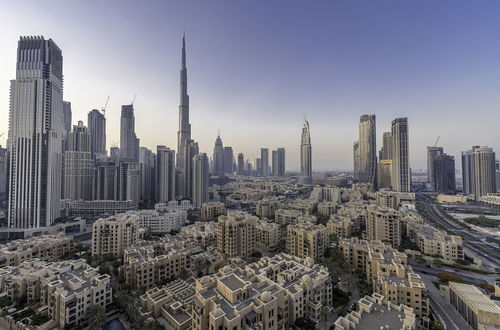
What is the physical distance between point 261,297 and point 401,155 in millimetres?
Answer: 119851

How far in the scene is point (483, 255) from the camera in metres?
42.4

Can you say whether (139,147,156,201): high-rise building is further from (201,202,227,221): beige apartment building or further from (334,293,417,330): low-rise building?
(334,293,417,330): low-rise building

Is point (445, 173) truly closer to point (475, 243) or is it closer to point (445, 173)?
point (445, 173)

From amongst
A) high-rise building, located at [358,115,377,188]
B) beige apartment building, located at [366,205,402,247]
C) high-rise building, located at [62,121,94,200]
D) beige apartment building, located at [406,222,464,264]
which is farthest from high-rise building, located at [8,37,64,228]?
high-rise building, located at [358,115,377,188]

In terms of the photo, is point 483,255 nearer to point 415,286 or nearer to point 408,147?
point 415,286

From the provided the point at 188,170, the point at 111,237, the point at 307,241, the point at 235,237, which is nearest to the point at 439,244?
the point at 307,241

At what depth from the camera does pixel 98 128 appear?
167 m

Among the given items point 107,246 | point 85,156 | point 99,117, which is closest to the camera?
point 107,246

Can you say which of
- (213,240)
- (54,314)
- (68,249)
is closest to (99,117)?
(68,249)

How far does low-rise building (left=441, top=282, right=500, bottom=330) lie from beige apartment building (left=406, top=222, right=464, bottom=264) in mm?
14311

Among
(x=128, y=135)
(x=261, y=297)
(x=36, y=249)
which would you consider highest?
(x=128, y=135)

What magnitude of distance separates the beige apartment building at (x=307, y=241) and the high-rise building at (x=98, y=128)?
16630cm

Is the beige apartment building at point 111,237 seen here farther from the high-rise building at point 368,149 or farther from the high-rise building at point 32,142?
the high-rise building at point 368,149

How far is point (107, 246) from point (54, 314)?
18.8m
